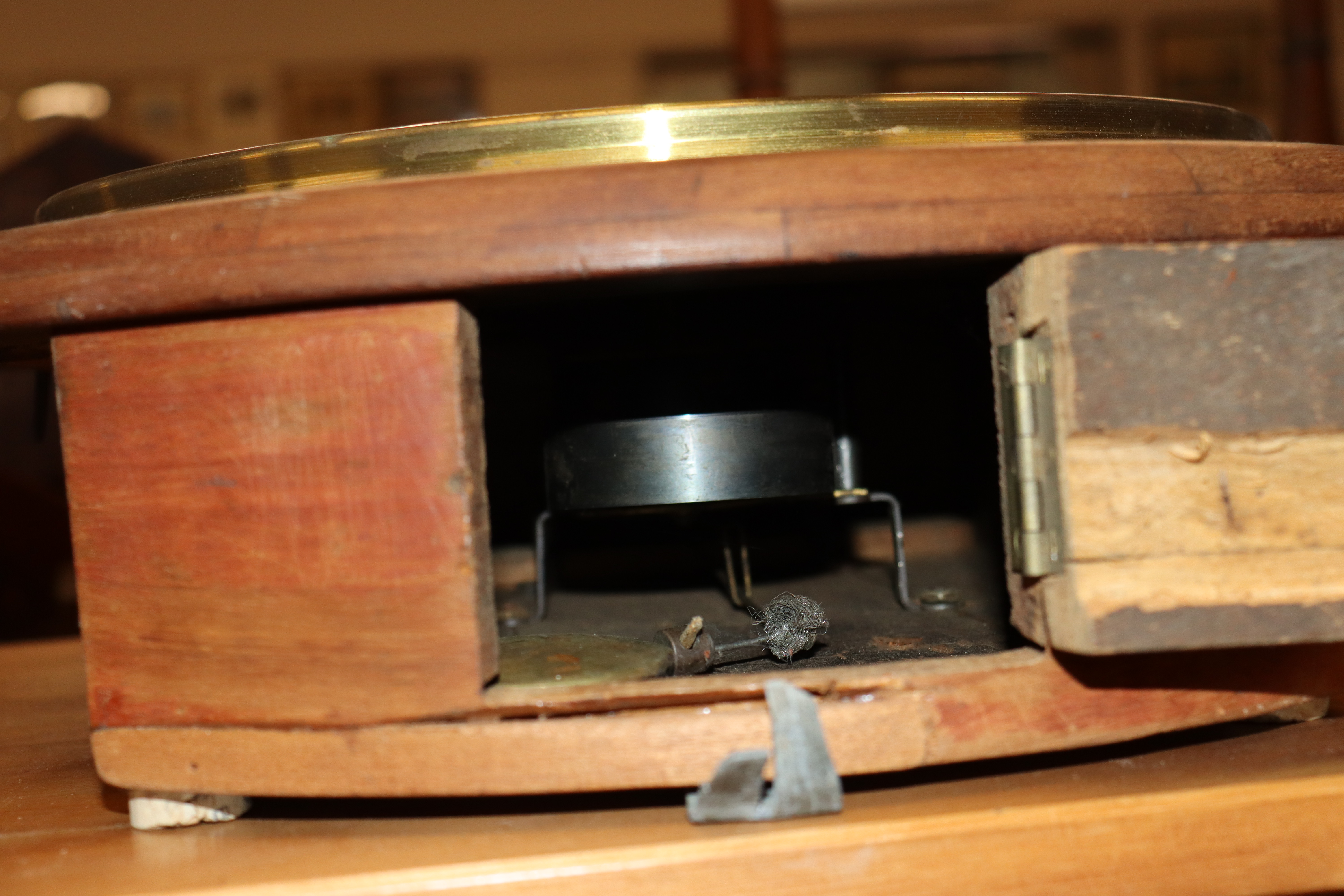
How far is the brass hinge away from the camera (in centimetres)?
55

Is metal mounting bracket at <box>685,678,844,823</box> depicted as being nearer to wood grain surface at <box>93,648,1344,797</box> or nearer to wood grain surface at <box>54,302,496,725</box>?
wood grain surface at <box>93,648,1344,797</box>

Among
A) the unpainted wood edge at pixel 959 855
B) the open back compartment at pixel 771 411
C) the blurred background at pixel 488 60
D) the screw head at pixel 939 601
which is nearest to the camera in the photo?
the unpainted wood edge at pixel 959 855

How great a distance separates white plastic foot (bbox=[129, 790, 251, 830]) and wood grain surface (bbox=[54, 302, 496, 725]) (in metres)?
0.06

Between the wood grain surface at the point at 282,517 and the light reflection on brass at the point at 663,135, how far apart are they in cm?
11

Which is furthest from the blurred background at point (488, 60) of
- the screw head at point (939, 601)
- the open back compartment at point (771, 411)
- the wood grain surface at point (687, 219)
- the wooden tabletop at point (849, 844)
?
the wooden tabletop at point (849, 844)

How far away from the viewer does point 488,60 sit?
85.7 inches

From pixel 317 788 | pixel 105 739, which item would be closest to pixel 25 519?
pixel 105 739

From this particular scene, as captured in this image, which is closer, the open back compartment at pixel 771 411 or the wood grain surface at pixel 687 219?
the wood grain surface at pixel 687 219

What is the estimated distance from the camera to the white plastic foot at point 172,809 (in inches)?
24.4

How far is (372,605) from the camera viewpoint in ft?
1.84

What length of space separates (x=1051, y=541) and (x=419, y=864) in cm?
41

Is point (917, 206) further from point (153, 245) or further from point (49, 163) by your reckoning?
point (49, 163)

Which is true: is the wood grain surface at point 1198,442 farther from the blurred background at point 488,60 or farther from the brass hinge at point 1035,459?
the blurred background at point 488,60

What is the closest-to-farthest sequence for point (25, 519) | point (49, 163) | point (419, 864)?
point (419, 864) < point (25, 519) < point (49, 163)
